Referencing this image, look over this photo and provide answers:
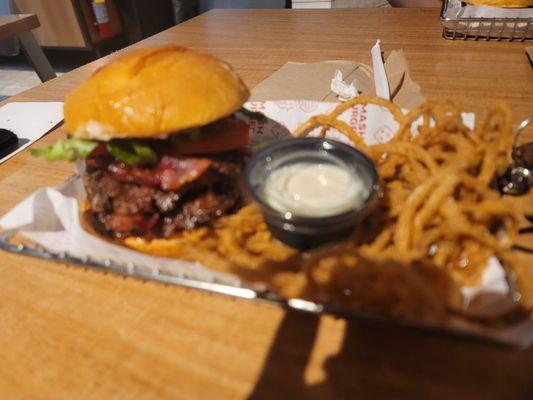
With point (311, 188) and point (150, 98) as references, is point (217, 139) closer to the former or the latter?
point (150, 98)

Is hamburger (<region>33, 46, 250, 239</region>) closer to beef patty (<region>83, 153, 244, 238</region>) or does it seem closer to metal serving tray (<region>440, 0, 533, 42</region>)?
beef patty (<region>83, 153, 244, 238</region>)

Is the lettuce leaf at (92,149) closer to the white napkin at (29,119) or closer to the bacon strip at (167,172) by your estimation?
the bacon strip at (167,172)

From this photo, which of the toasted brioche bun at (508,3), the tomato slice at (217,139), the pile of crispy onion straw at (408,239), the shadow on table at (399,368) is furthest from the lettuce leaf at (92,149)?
the toasted brioche bun at (508,3)

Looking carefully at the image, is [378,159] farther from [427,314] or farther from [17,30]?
[17,30]

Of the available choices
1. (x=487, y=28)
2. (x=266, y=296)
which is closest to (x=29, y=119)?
(x=266, y=296)

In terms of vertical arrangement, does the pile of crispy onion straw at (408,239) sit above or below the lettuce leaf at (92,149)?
below

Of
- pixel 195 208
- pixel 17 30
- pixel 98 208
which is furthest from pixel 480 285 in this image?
pixel 17 30
